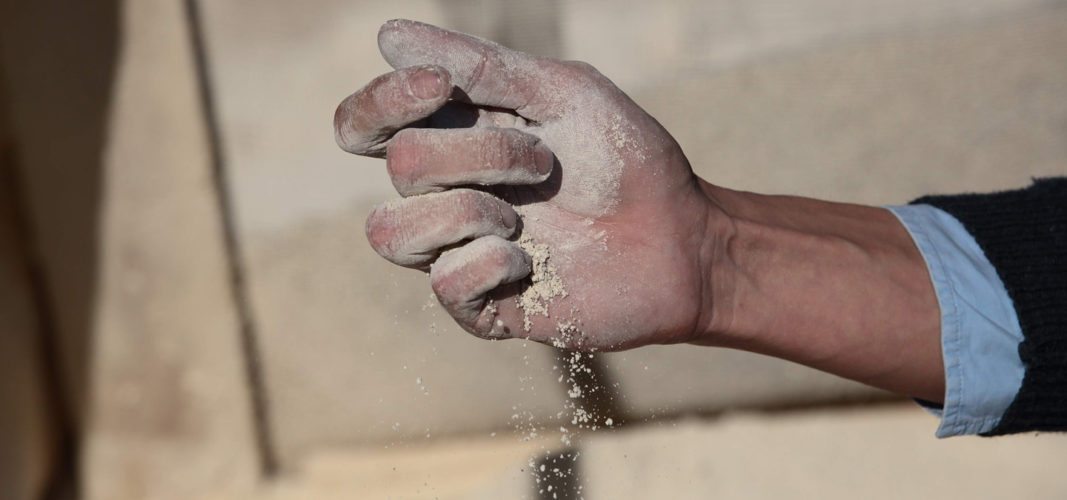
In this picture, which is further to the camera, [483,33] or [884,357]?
[483,33]

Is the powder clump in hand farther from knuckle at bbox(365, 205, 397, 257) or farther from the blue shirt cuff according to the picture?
the blue shirt cuff

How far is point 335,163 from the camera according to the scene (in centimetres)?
248

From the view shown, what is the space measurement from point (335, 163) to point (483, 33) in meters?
0.61

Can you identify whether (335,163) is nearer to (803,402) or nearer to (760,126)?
(760,126)

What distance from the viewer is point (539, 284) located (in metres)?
1.18

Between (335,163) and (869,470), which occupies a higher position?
(335,163)

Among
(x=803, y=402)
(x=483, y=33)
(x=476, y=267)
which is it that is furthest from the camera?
(x=803, y=402)

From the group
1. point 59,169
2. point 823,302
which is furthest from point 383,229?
point 59,169

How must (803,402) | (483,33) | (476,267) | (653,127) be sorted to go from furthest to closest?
1. (803,402)
2. (483,33)
3. (653,127)
4. (476,267)

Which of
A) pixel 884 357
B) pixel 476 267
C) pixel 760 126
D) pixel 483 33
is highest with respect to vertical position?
pixel 483 33

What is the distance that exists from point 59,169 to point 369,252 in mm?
1125

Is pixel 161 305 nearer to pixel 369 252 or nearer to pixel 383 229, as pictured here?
pixel 369 252

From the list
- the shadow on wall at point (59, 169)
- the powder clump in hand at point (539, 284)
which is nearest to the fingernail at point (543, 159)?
the powder clump in hand at point (539, 284)

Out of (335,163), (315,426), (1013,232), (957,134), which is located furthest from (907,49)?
(315,426)
